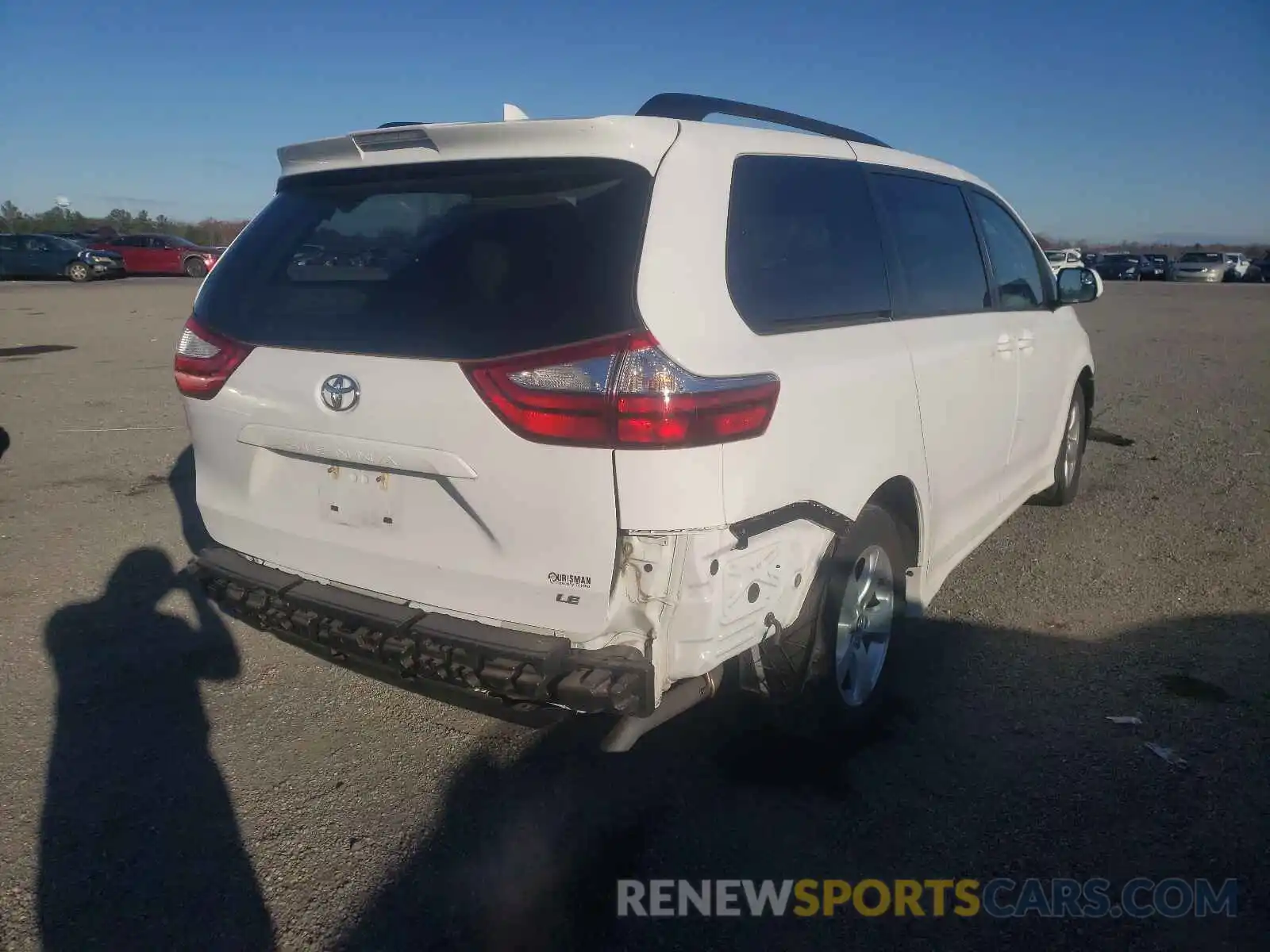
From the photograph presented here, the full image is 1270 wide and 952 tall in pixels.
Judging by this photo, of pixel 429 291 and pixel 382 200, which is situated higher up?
pixel 382 200

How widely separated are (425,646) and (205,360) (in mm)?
1256

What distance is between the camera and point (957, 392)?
3.74m

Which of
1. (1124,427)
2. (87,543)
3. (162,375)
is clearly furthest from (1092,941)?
(162,375)

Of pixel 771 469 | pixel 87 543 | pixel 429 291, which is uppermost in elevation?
pixel 429 291

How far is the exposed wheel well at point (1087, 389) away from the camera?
593 cm

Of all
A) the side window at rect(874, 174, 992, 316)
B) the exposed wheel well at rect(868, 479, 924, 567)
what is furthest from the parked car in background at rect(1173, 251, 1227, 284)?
the exposed wheel well at rect(868, 479, 924, 567)

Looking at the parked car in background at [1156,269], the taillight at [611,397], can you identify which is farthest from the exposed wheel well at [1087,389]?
the parked car in background at [1156,269]

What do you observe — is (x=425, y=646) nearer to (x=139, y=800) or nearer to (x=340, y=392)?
(x=340, y=392)

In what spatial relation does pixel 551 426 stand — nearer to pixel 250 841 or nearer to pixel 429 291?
pixel 429 291

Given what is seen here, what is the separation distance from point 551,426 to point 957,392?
2013 mm

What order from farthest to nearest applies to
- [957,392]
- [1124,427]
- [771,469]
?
[1124,427]
[957,392]
[771,469]

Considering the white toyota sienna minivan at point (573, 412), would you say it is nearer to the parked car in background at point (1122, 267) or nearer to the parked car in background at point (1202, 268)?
the parked car in background at point (1202, 268)

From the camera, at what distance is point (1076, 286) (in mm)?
5316

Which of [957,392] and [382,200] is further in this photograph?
[957,392]
